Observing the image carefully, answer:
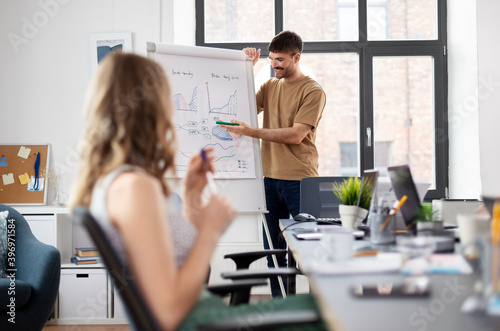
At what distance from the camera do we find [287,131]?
3.25m

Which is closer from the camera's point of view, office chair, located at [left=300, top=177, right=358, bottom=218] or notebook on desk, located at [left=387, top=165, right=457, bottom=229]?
notebook on desk, located at [left=387, top=165, right=457, bottom=229]

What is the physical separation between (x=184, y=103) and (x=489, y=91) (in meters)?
2.35

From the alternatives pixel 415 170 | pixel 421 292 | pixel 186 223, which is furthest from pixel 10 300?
pixel 415 170

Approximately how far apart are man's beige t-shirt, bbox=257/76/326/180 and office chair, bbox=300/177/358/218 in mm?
220

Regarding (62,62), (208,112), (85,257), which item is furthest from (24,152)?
(208,112)

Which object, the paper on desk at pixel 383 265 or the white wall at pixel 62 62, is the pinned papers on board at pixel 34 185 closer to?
the white wall at pixel 62 62

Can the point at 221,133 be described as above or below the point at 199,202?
above

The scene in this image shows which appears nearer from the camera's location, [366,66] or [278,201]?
[278,201]

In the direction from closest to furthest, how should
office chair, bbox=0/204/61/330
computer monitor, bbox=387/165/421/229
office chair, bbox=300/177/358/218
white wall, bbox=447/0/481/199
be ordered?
computer monitor, bbox=387/165/421/229 < office chair, bbox=0/204/61/330 < office chair, bbox=300/177/358/218 < white wall, bbox=447/0/481/199

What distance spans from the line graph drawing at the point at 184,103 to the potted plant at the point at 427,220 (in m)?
1.73

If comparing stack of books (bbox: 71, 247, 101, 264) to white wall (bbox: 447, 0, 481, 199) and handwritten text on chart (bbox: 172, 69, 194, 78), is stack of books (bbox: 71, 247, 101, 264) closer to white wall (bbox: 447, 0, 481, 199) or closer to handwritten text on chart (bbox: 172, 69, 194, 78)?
handwritten text on chart (bbox: 172, 69, 194, 78)

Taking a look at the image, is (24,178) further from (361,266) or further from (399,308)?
(399,308)

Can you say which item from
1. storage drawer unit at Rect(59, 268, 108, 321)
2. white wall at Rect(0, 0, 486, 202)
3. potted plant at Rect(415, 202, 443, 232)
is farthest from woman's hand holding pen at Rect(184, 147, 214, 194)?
white wall at Rect(0, 0, 486, 202)

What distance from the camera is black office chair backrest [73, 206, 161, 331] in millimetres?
1034
